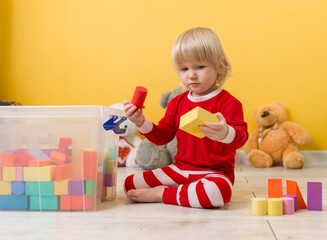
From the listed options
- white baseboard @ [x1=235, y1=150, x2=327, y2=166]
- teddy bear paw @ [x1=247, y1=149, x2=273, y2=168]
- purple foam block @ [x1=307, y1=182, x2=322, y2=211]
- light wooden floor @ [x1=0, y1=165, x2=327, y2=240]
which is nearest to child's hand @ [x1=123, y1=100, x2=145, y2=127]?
light wooden floor @ [x1=0, y1=165, x2=327, y2=240]

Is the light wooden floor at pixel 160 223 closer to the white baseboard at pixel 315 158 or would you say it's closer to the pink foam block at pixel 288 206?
the pink foam block at pixel 288 206

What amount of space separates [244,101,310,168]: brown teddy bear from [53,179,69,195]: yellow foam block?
119 cm

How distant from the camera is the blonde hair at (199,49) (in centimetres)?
119

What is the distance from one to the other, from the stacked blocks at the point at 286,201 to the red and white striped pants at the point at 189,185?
107mm

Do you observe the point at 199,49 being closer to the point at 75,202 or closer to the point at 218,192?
the point at 218,192

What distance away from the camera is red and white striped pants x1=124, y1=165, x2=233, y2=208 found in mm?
1093

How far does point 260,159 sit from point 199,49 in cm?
100

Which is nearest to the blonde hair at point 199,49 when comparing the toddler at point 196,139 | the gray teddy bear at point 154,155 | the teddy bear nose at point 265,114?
the toddler at point 196,139

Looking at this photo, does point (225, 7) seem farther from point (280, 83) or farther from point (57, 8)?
point (57, 8)

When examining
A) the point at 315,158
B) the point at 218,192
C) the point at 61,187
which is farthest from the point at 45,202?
the point at 315,158

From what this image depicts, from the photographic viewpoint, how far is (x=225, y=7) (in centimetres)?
213

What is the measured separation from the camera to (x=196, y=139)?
1.23 metres

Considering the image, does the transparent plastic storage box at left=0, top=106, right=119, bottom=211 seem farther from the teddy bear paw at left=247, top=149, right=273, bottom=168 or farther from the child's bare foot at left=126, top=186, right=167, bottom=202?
the teddy bear paw at left=247, top=149, right=273, bottom=168

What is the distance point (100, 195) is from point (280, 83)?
4.20 ft
